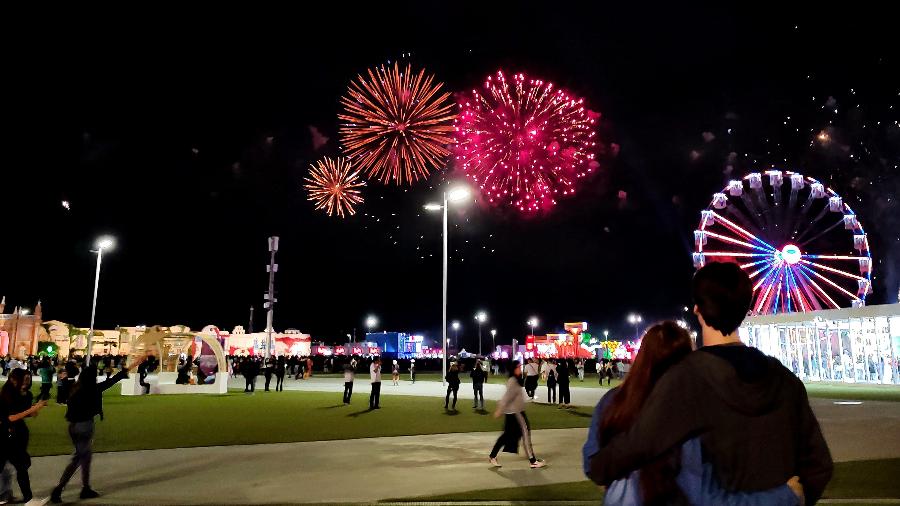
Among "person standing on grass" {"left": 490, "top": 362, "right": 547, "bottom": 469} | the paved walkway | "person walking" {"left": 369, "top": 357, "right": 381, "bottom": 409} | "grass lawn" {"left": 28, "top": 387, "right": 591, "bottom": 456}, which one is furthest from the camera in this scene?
"person walking" {"left": 369, "top": 357, "right": 381, "bottom": 409}

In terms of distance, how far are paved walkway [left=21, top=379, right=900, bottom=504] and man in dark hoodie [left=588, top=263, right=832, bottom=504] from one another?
688cm

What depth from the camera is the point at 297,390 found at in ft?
114

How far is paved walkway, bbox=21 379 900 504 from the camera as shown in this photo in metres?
8.78

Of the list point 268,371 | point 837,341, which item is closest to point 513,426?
point 268,371

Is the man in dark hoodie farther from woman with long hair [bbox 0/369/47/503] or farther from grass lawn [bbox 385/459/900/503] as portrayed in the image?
woman with long hair [bbox 0/369/47/503]

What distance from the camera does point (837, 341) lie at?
4250 centimetres

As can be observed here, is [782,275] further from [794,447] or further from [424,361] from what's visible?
[794,447]

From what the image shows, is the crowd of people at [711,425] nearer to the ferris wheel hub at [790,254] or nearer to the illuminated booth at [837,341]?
the illuminated booth at [837,341]

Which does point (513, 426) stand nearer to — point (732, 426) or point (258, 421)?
point (732, 426)

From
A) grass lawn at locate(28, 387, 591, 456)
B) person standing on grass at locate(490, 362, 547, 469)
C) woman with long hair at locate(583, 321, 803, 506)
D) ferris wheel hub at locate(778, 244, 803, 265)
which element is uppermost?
ferris wheel hub at locate(778, 244, 803, 265)

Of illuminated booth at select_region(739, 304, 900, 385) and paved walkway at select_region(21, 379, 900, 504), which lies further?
illuminated booth at select_region(739, 304, 900, 385)

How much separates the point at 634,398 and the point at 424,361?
241 feet

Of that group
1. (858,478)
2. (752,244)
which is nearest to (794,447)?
(858,478)

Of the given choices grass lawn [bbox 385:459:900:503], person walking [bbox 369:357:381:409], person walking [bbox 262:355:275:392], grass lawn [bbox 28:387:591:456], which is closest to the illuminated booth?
grass lawn [bbox 28:387:591:456]
